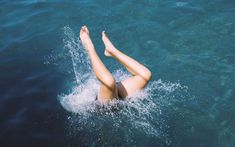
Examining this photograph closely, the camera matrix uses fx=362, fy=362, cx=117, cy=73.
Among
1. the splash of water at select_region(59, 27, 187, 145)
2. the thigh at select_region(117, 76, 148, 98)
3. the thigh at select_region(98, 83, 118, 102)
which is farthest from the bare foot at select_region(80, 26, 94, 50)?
the splash of water at select_region(59, 27, 187, 145)

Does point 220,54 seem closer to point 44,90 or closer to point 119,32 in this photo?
point 119,32

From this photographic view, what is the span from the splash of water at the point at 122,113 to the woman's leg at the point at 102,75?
34 cm

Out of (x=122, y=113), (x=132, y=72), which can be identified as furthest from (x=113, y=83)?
(x=122, y=113)

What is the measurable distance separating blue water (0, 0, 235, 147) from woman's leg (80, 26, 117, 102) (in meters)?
0.35

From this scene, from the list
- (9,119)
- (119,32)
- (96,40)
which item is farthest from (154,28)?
(9,119)

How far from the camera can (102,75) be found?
6.27 metres

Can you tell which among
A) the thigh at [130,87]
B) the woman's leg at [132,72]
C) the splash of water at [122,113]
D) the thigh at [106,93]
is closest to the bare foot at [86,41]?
the woman's leg at [132,72]

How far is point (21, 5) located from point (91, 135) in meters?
7.67

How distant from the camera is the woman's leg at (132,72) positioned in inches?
273

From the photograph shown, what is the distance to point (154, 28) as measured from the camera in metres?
10.7

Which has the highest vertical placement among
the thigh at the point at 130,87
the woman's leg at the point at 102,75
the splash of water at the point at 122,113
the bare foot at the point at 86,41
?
the bare foot at the point at 86,41

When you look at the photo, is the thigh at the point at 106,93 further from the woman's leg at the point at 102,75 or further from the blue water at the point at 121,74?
the blue water at the point at 121,74

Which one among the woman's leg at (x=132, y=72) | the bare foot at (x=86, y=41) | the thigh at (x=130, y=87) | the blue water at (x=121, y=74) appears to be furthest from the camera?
the blue water at (x=121, y=74)

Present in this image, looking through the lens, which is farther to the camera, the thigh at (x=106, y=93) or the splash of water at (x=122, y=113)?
the splash of water at (x=122, y=113)
